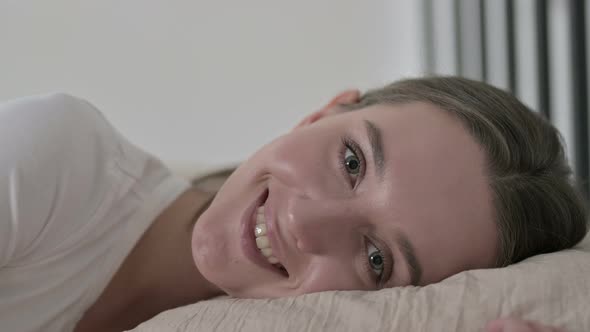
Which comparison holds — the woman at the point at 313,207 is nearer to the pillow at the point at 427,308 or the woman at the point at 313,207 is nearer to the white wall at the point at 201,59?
the pillow at the point at 427,308

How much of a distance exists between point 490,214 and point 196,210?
59cm

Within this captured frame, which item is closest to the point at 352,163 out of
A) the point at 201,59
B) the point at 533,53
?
the point at 533,53

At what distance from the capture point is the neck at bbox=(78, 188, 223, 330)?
4.04 feet

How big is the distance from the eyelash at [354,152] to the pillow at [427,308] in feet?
0.72

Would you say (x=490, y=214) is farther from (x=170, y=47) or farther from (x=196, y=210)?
(x=170, y=47)

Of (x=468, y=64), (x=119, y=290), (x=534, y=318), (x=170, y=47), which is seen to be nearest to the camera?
(x=534, y=318)

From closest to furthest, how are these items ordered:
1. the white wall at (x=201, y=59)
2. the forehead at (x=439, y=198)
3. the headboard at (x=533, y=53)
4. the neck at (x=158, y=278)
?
1. the forehead at (x=439, y=198)
2. the neck at (x=158, y=278)
3. the headboard at (x=533, y=53)
4. the white wall at (x=201, y=59)

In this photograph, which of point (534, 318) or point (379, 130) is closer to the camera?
point (534, 318)

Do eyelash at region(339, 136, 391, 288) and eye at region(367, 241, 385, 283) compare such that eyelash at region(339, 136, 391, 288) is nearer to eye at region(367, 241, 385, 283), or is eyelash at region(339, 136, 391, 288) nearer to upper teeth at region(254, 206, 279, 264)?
eye at region(367, 241, 385, 283)

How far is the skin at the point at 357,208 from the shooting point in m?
0.95

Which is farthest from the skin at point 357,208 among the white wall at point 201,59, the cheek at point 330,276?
the white wall at point 201,59

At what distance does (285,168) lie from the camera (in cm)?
105

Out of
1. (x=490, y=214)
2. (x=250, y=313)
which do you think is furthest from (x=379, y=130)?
(x=250, y=313)

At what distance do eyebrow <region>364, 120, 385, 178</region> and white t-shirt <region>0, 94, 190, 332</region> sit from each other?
465 mm
